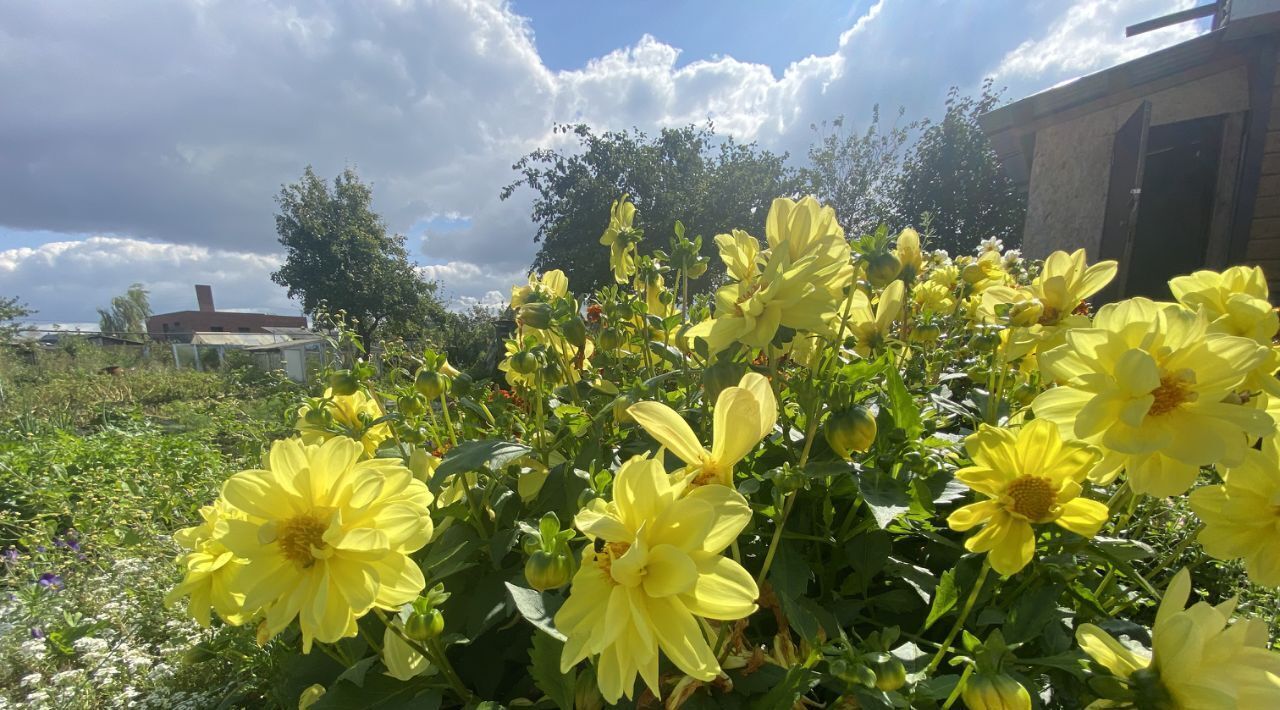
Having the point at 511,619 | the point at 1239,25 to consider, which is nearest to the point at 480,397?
the point at 511,619

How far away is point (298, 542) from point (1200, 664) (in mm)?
848

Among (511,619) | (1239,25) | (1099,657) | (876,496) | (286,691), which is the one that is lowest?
(286,691)

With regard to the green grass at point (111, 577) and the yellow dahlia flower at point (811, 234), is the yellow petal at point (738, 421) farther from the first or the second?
the green grass at point (111, 577)

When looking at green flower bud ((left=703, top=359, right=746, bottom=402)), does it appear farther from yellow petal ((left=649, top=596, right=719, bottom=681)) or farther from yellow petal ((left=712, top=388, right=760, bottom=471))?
yellow petal ((left=649, top=596, right=719, bottom=681))

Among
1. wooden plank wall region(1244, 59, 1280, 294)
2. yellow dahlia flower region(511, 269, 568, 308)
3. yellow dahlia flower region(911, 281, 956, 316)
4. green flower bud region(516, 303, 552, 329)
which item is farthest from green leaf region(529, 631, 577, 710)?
wooden plank wall region(1244, 59, 1280, 294)

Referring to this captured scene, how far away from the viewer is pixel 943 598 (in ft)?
1.95

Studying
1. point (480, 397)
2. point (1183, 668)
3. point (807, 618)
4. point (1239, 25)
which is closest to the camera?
point (1183, 668)

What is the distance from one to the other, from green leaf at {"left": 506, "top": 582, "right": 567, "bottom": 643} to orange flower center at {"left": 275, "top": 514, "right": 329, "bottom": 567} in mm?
218

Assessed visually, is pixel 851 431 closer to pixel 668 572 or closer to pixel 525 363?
pixel 668 572

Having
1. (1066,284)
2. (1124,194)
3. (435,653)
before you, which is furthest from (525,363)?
(1124,194)

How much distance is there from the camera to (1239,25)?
364 cm

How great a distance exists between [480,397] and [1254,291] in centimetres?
111

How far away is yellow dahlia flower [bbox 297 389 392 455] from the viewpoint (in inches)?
37.1

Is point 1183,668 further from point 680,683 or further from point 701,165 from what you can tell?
point 701,165
